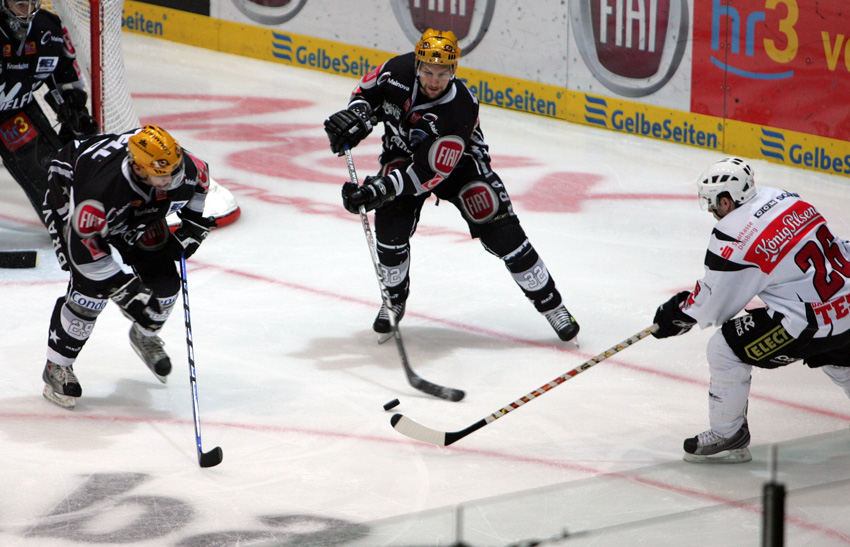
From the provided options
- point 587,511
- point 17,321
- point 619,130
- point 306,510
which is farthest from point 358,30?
point 587,511

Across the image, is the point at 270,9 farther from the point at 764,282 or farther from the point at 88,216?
the point at 764,282

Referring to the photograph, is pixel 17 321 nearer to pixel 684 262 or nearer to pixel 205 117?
pixel 684 262

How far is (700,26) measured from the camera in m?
7.42

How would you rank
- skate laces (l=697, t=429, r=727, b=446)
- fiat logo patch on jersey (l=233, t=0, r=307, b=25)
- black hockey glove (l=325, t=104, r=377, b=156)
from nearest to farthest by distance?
skate laces (l=697, t=429, r=727, b=446)
black hockey glove (l=325, t=104, r=377, b=156)
fiat logo patch on jersey (l=233, t=0, r=307, b=25)

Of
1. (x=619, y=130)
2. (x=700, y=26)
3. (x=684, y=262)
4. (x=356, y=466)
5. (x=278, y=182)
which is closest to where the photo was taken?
(x=356, y=466)

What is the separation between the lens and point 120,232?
378cm

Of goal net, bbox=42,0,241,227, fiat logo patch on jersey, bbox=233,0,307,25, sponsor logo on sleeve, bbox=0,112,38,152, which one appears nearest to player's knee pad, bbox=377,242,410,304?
goal net, bbox=42,0,241,227

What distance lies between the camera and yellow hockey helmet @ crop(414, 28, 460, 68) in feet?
13.4

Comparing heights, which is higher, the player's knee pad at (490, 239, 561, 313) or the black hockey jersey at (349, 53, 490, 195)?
the black hockey jersey at (349, 53, 490, 195)

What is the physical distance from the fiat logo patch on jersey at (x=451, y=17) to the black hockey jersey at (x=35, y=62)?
3.80 m

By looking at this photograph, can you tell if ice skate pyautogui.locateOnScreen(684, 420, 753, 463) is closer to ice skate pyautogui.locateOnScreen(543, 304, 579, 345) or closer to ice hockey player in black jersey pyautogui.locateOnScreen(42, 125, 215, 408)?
ice skate pyautogui.locateOnScreen(543, 304, 579, 345)

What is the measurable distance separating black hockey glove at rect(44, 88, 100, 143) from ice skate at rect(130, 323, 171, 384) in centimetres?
149

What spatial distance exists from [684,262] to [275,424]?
2.49 meters

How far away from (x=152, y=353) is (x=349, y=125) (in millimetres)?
1039
